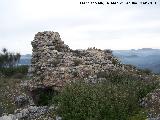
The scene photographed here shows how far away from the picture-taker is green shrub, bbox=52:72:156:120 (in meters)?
21.6

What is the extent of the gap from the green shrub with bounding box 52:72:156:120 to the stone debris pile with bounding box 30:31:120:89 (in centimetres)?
405

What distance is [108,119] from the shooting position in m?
21.1

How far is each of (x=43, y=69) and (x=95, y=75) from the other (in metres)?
3.30

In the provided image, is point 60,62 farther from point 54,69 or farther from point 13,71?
point 13,71

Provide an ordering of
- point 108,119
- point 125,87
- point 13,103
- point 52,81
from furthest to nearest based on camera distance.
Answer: point 13,103 < point 52,81 < point 125,87 < point 108,119

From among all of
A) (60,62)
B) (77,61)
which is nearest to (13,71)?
(77,61)

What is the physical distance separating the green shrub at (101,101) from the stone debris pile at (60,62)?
4.05 m

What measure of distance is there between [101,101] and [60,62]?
899cm

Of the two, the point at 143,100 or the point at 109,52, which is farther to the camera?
the point at 109,52

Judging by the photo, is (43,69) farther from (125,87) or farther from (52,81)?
(125,87)

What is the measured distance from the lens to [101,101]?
22359mm

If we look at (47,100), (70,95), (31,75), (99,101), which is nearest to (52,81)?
(47,100)

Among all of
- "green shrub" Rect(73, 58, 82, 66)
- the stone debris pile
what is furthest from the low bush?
"green shrub" Rect(73, 58, 82, 66)

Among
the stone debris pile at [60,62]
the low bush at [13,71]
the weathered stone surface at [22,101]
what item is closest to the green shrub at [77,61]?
the stone debris pile at [60,62]
